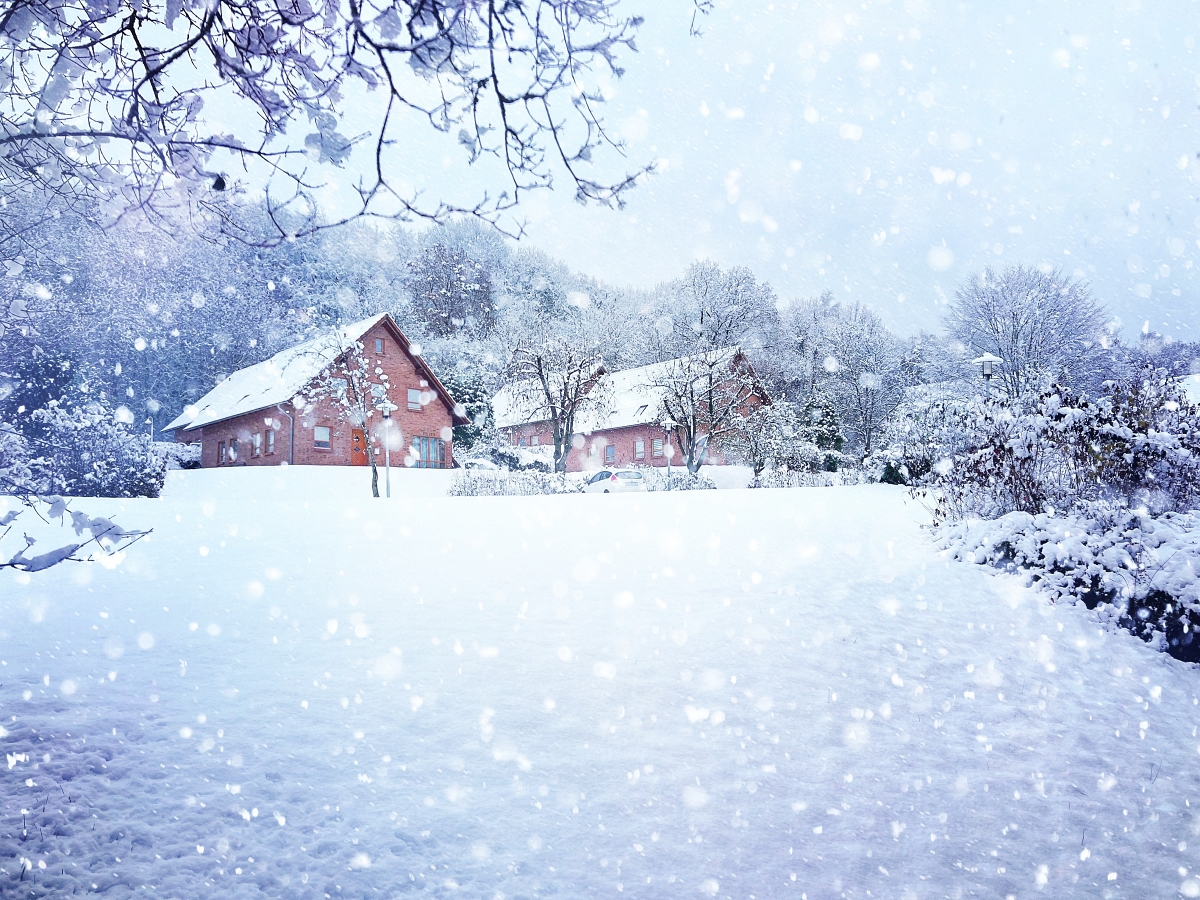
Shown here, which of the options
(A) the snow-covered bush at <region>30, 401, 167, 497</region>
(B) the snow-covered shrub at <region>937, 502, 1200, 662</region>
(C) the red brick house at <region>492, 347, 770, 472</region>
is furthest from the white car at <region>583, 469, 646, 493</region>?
(B) the snow-covered shrub at <region>937, 502, 1200, 662</region>

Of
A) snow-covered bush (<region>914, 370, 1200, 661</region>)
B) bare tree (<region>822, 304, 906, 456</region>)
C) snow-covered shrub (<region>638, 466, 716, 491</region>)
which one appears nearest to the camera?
snow-covered bush (<region>914, 370, 1200, 661</region>)

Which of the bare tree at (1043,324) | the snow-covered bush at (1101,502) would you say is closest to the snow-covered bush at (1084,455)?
the snow-covered bush at (1101,502)

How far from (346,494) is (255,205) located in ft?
102

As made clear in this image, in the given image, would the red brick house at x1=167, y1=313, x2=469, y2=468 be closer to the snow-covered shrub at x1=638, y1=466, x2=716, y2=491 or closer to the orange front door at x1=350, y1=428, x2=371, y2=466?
the orange front door at x1=350, y1=428, x2=371, y2=466

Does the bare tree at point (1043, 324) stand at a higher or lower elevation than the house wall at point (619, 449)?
higher

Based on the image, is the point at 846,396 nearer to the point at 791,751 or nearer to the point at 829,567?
the point at 829,567

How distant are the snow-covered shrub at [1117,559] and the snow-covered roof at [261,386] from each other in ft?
78.5

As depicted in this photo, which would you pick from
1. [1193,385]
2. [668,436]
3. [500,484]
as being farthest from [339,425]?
[1193,385]

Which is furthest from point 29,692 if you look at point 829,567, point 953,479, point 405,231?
point 405,231

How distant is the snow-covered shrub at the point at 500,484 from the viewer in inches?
848

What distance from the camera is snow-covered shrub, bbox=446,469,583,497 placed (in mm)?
21531

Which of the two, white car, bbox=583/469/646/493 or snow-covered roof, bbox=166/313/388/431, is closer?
white car, bbox=583/469/646/493

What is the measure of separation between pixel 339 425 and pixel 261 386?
559 centimetres

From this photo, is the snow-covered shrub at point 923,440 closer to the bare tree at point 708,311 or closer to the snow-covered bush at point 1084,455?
the snow-covered bush at point 1084,455
